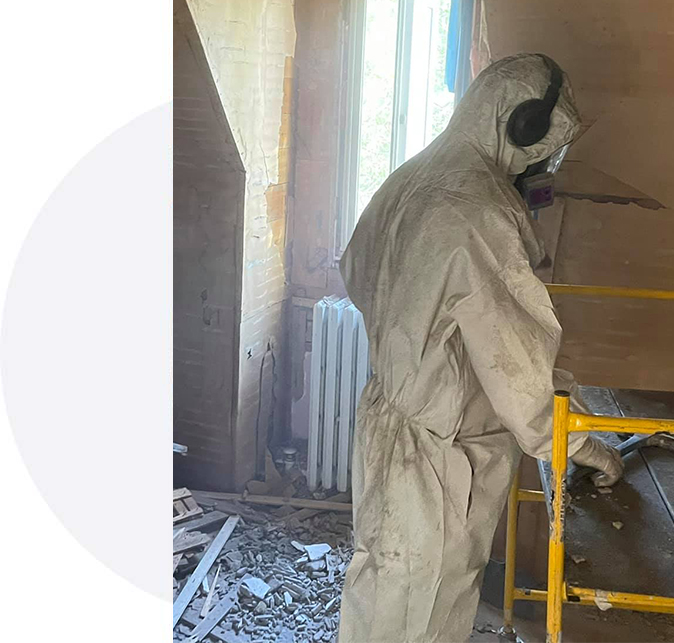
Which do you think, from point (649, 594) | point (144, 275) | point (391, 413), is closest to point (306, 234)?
point (391, 413)

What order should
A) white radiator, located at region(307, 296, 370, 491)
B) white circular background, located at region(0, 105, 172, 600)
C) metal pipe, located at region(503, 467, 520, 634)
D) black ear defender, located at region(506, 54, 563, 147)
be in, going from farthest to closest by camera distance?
white radiator, located at region(307, 296, 370, 491), metal pipe, located at region(503, 467, 520, 634), black ear defender, located at region(506, 54, 563, 147), white circular background, located at region(0, 105, 172, 600)

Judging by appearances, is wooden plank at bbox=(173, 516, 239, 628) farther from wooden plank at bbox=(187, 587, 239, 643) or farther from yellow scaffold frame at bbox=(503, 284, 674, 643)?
yellow scaffold frame at bbox=(503, 284, 674, 643)

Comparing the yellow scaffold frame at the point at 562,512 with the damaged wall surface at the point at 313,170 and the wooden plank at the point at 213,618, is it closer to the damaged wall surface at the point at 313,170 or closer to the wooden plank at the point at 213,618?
the wooden plank at the point at 213,618

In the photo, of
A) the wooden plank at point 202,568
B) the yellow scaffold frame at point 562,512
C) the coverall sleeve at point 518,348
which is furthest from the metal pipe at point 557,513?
the wooden plank at point 202,568

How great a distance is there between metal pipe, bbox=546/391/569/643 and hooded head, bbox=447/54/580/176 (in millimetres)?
649

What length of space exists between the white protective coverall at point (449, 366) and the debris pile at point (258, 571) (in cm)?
111

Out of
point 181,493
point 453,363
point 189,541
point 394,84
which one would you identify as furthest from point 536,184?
point 181,493

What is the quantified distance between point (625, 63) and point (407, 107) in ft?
4.09

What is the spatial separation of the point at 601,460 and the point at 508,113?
739 millimetres

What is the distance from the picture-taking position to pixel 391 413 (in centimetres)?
175

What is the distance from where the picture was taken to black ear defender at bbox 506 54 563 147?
1701 millimetres

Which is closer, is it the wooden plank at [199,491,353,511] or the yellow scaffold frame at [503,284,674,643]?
the yellow scaffold frame at [503,284,674,643]

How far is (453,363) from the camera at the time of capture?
1.66 metres

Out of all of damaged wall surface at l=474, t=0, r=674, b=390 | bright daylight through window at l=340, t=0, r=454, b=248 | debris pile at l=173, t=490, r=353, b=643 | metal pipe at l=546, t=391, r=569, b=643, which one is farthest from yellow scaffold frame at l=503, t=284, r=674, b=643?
bright daylight through window at l=340, t=0, r=454, b=248
